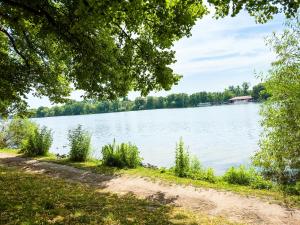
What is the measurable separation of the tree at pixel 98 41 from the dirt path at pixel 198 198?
13.2 ft

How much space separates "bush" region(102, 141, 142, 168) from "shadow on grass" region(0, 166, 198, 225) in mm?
4931

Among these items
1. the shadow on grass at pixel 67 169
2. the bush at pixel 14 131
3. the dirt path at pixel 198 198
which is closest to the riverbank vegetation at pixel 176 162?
A: the shadow on grass at pixel 67 169

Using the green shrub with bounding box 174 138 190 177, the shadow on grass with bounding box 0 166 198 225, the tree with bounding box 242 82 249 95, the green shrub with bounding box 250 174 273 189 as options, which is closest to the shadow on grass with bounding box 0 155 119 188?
the shadow on grass with bounding box 0 166 198 225

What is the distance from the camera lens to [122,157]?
60.5 feet

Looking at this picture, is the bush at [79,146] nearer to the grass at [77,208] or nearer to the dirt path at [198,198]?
the dirt path at [198,198]

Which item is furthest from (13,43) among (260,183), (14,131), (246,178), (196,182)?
(14,131)

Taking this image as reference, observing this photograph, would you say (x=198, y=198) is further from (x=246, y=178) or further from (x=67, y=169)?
(x=67, y=169)

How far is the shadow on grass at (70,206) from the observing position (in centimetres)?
873

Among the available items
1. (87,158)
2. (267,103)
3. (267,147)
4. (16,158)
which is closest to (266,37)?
(267,103)

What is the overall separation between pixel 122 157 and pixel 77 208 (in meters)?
8.67

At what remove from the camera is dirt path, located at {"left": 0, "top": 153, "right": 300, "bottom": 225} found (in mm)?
10023

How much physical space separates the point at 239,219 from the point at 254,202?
1.78 meters

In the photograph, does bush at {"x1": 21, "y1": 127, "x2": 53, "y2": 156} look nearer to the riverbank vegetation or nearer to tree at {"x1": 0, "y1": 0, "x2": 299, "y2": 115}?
the riverbank vegetation

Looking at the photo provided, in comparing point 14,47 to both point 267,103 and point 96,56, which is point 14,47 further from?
point 267,103
